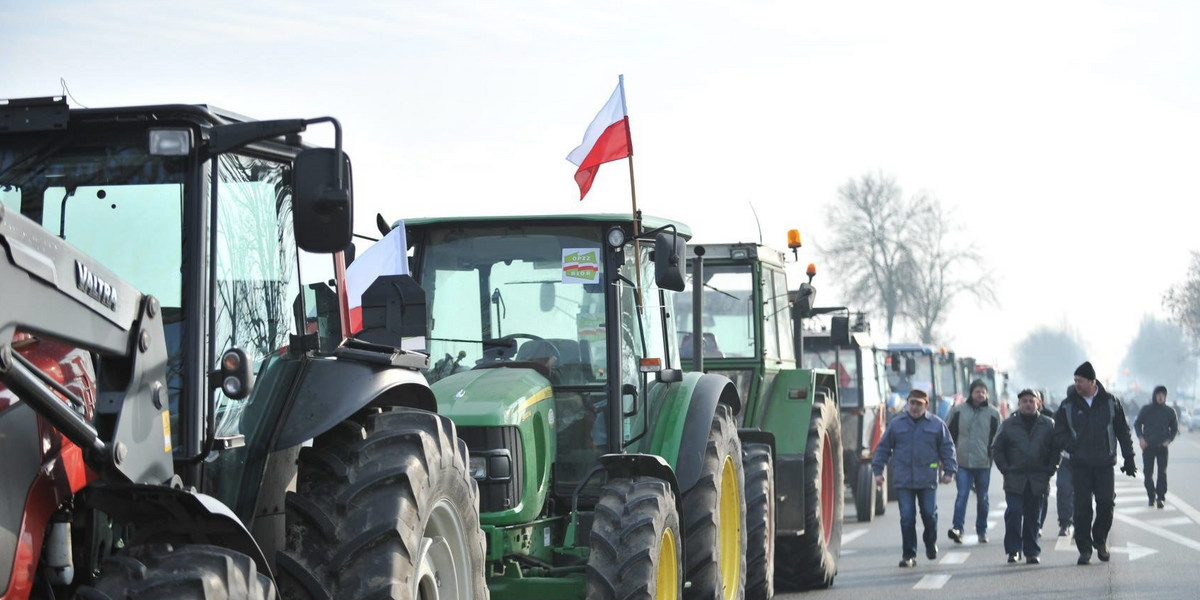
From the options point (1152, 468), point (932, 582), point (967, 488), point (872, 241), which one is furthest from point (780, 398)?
point (872, 241)

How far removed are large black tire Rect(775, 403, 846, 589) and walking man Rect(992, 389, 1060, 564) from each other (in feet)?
6.04

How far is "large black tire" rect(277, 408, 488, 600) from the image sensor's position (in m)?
4.81

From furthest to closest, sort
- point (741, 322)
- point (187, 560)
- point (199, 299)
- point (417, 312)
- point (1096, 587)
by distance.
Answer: point (741, 322) → point (1096, 587) → point (417, 312) → point (199, 299) → point (187, 560)

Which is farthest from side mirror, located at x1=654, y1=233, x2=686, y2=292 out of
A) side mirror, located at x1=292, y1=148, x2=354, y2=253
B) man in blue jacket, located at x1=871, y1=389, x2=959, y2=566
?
man in blue jacket, located at x1=871, y1=389, x2=959, y2=566

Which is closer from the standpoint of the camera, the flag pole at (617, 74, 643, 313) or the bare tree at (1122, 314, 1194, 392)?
the flag pole at (617, 74, 643, 313)

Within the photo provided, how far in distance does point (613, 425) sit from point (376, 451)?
10.1 ft

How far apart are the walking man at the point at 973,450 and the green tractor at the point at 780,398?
1.99 m

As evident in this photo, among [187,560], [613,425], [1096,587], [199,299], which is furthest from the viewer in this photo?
[1096,587]

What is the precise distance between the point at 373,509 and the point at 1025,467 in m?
10.6

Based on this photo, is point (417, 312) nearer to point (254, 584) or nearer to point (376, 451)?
point (376, 451)

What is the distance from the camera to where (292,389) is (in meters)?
5.22

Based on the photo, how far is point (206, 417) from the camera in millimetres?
4648

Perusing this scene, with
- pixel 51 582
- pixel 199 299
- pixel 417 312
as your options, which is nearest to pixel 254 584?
pixel 51 582

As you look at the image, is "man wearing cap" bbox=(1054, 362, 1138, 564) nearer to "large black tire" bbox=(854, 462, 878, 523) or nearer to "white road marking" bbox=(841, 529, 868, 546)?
"white road marking" bbox=(841, 529, 868, 546)
